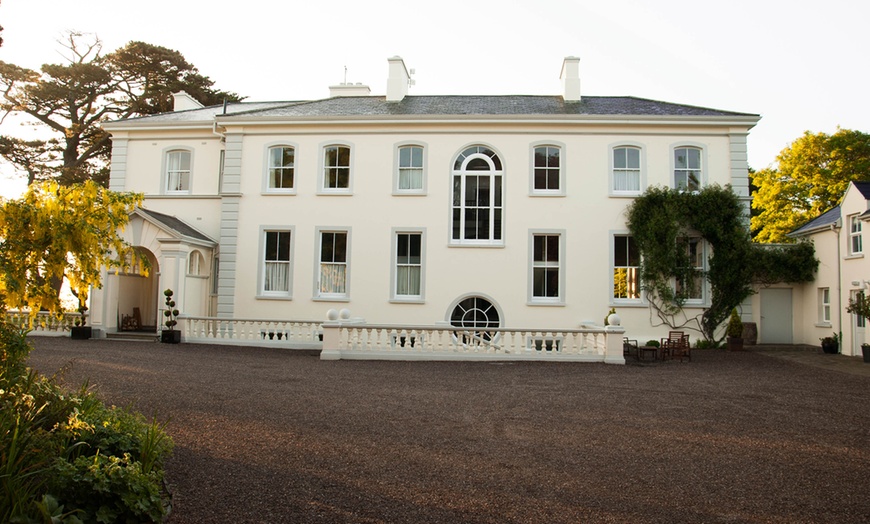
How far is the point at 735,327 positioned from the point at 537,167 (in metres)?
8.27

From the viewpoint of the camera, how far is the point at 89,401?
19.2 ft

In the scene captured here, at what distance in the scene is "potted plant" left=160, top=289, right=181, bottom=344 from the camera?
18672 millimetres

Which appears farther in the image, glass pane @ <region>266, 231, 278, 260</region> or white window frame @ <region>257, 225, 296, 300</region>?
glass pane @ <region>266, 231, 278, 260</region>

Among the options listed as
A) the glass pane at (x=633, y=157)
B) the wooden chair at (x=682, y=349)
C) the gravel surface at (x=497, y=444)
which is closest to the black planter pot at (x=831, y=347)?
the wooden chair at (x=682, y=349)

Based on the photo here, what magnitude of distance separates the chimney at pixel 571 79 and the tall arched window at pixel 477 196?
14.1 feet

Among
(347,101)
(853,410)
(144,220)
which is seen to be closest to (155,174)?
(144,220)

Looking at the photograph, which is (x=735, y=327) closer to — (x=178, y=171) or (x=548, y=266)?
(x=548, y=266)

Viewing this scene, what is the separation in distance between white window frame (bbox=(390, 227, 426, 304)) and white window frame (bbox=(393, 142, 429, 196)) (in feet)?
4.25

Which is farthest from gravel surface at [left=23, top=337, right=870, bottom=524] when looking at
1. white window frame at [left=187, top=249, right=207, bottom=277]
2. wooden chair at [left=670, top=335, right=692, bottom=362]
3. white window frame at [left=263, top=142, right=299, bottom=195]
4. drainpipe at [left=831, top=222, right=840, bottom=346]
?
white window frame at [left=263, top=142, right=299, bottom=195]

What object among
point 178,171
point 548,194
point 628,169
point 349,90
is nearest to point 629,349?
point 548,194

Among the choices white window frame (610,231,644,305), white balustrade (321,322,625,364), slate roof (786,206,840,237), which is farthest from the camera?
slate roof (786,206,840,237)

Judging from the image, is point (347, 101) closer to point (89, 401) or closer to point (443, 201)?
point (443, 201)

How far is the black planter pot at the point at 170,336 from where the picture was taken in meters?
18.7

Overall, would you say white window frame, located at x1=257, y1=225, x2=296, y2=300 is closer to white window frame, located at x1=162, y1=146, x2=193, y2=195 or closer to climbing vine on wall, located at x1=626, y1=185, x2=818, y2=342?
white window frame, located at x1=162, y1=146, x2=193, y2=195
